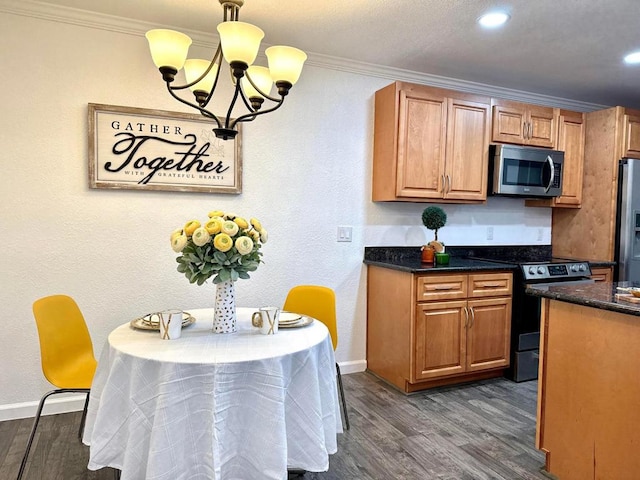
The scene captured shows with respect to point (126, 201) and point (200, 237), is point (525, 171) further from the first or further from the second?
point (126, 201)

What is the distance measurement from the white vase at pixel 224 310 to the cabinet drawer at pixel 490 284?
6.41 ft

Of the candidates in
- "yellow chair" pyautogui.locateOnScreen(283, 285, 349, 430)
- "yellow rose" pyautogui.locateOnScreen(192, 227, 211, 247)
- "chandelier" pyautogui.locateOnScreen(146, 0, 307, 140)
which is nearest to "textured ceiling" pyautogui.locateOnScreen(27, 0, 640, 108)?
"chandelier" pyautogui.locateOnScreen(146, 0, 307, 140)

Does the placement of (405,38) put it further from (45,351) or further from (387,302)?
(45,351)

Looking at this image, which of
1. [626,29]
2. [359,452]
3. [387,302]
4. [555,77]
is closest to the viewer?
[359,452]

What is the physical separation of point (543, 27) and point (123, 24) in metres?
2.59

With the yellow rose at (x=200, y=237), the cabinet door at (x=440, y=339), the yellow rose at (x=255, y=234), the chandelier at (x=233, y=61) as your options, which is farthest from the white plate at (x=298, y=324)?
the cabinet door at (x=440, y=339)

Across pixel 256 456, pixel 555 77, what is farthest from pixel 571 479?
pixel 555 77

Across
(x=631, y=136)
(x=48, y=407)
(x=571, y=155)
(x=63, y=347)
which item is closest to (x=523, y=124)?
(x=571, y=155)

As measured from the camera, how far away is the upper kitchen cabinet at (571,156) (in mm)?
3830

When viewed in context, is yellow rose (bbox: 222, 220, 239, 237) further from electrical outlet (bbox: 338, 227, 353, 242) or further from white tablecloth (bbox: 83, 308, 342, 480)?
electrical outlet (bbox: 338, 227, 353, 242)

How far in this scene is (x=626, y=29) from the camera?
2660 millimetres

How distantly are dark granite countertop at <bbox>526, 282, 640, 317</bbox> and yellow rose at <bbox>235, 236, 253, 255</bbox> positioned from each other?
1390mm

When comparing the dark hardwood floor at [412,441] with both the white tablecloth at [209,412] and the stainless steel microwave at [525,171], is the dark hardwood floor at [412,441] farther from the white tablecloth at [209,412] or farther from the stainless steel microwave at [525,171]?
the stainless steel microwave at [525,171]

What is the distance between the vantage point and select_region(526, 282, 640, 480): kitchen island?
5.71 ft
